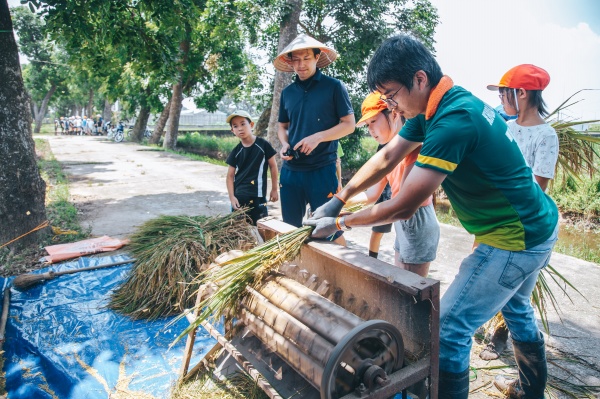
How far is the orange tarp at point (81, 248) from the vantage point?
4.54m

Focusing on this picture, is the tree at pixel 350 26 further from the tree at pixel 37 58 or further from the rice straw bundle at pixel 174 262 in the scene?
the tree at pixel 37 58

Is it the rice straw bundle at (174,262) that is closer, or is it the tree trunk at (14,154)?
the rice straw bundle at (174,262)

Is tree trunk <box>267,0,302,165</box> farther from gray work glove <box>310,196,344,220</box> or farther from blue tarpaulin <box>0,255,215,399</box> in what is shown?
gray work glove <box>310,196,344,220</box>

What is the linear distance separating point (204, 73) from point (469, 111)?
67.8 ft

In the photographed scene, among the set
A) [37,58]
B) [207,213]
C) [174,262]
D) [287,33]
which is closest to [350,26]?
[287,33]

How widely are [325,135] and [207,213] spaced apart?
4.04 m

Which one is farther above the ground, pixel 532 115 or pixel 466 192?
pixel 532 115

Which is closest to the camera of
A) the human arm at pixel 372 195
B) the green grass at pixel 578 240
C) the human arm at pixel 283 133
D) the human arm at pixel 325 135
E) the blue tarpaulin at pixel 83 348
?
the blue tarpaulin at pixel 83 348

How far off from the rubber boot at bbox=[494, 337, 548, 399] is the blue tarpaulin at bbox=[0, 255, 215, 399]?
203 centimetres

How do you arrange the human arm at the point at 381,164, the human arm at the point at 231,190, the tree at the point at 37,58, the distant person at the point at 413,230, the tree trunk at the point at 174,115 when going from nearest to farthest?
the human arm at the point at 381,164 → the distant person at the point at 413,230 → the human arm at the point at 231,190 → the tree trunk at the point at 174,115 → the tree at the point at 37,58

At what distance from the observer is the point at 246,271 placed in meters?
2.17

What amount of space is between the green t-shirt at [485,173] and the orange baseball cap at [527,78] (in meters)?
1.08

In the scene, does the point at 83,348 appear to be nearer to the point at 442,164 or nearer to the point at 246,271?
the point at 246,271

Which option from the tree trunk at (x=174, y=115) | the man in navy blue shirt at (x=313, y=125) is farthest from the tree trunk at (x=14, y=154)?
the tree trunk at (x=174, y=115)
